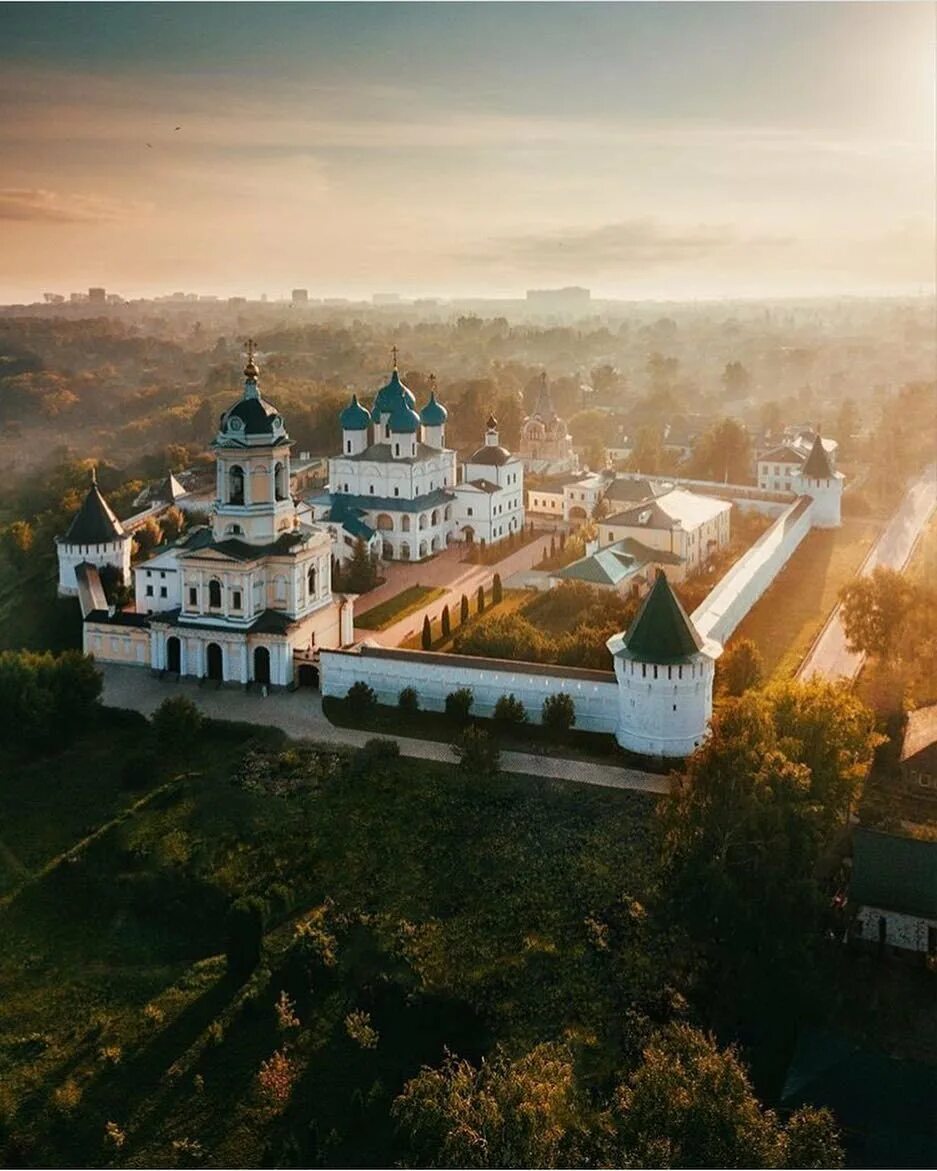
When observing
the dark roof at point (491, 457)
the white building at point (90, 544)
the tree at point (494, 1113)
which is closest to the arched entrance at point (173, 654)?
the white building at point (90, 544)

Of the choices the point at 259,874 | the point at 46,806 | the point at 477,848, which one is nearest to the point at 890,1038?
the point at 477,848

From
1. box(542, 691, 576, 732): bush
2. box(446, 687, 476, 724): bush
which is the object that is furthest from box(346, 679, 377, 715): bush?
box(542, 691, 576, 732): bush

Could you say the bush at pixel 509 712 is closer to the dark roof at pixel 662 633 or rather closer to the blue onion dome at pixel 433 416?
the dark roof at pixel 662 633

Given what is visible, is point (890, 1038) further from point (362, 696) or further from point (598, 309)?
point (598, 309)

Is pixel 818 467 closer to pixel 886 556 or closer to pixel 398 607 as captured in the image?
pixel 886 556

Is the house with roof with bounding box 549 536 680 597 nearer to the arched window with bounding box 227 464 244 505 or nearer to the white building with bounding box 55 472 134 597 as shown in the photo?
the arched window with bounding box 227 464 244 505

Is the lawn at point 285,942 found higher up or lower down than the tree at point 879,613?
lower down

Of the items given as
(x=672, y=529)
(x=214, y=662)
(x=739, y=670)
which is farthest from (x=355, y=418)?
(x=739, y=670)
